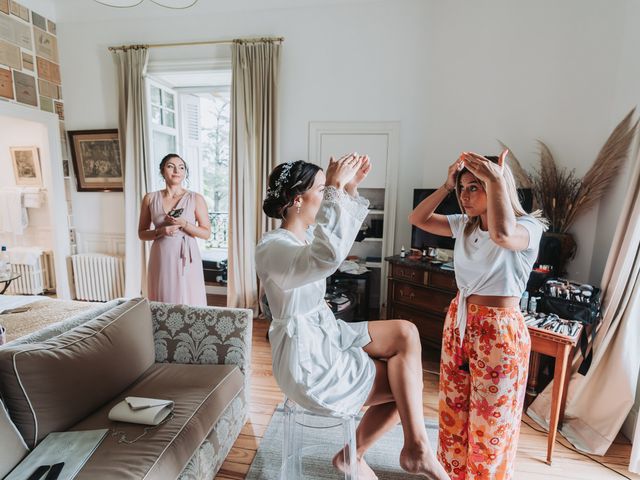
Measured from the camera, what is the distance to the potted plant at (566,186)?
2195mm

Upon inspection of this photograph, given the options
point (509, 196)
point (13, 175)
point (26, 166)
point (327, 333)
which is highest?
point (26, 166)

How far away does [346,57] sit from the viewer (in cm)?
347

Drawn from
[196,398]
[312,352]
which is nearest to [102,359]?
[196,398]

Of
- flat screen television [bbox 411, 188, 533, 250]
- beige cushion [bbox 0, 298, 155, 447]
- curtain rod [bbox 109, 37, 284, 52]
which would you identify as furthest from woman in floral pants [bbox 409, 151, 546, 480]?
curtain rod [bbox 109, 37, 284, 52]

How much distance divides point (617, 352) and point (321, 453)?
169 centimetres

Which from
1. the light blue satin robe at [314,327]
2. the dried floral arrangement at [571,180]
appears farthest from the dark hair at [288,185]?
the dried floral arrangement at [571,180]

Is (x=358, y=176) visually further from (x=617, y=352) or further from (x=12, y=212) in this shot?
(x=12, y=212)

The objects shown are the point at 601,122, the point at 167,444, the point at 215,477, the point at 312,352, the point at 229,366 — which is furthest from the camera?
the point at 601,122

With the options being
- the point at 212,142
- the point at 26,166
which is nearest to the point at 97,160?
the point at 26,166

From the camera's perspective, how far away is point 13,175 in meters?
4.46

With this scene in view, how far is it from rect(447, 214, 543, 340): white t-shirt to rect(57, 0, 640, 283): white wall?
1.44 m

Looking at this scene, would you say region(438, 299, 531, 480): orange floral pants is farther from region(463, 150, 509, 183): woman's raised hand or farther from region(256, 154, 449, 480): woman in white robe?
region(463, 150, 509, 183): woman's raised hand

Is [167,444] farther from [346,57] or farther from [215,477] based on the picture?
[346,57]

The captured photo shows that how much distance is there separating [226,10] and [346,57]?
1.36 meters
